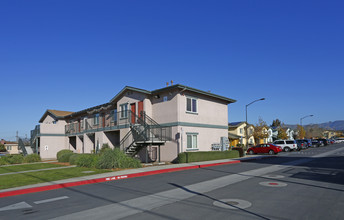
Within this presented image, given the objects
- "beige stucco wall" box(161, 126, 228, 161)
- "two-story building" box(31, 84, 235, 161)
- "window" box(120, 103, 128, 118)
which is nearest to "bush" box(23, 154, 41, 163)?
"two-story building" box(31, 84, 235, 161)

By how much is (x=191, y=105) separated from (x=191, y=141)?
3503 mm

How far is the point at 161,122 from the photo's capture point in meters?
26.3

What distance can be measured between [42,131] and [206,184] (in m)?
33.4

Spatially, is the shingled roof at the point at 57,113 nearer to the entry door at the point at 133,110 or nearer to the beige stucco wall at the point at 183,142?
the entry door at the point at 133,110

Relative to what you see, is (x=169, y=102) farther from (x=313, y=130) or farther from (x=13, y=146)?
(x=313, y=130)

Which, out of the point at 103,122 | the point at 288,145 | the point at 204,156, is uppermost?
the point at 103,122

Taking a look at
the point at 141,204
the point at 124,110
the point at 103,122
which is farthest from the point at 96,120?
the point at 141,204

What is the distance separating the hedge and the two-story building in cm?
148

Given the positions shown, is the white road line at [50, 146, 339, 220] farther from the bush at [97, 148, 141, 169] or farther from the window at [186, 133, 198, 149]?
the window at [186, 133, 198, 149]

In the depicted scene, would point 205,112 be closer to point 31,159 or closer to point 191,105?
point 191,105

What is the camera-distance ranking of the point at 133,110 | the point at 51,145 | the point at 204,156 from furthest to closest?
the point at 51,145, the point at 133,110, the point at 204,156

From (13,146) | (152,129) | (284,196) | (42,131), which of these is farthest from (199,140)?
(13,146)

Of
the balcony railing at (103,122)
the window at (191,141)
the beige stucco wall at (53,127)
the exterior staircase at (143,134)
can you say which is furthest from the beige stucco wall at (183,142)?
the beige stucco wall at (53,127)

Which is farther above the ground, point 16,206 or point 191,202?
point 191,202
